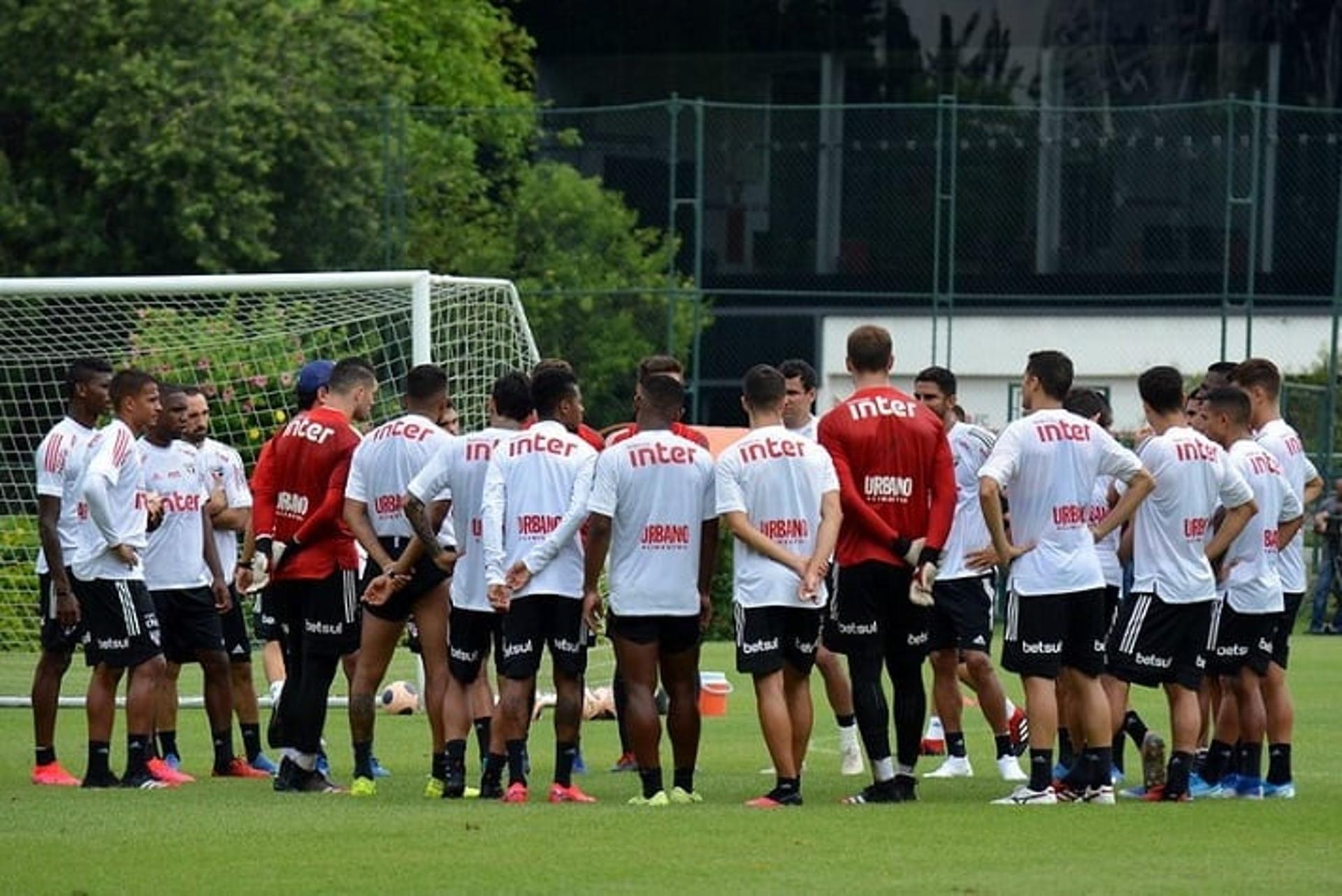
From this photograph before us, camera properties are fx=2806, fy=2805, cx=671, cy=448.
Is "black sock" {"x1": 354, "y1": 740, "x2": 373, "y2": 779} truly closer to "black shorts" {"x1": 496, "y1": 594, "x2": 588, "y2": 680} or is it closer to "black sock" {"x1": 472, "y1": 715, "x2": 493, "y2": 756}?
"black sock" {"x1": 472, "y1": 715, "x2": 493, "y2": 756}

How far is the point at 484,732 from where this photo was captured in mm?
14305

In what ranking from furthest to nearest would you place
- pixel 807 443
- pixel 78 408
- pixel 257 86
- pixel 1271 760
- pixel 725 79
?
1. pixel 725 79
2. pixel 257 86
3. pixel 78 408
4. pixel 1271 760
5. pixel 807 443

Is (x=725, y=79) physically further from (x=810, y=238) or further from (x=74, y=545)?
(x=74, y=545)

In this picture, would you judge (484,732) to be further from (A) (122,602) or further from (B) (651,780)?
(A) (122,602)

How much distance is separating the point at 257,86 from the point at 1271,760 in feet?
68.4

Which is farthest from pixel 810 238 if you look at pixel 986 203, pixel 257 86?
pixel 257 86

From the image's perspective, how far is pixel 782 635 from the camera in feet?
43.2

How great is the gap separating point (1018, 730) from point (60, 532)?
5.23 metres

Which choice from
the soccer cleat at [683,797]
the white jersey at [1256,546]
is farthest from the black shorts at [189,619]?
the white jersey at [1256,546]

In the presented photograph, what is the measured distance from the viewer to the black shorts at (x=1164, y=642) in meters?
13.5

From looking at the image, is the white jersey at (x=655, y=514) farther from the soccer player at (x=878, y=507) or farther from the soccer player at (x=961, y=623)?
the soccer player at (x=961, y=623)

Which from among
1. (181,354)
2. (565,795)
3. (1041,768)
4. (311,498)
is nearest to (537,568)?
(565,795)

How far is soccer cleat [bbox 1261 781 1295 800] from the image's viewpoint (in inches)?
548

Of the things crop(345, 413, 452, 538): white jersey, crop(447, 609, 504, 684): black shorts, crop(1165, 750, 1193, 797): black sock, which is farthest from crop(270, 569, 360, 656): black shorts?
crop(1165, 750, 1193, 797): black sock
